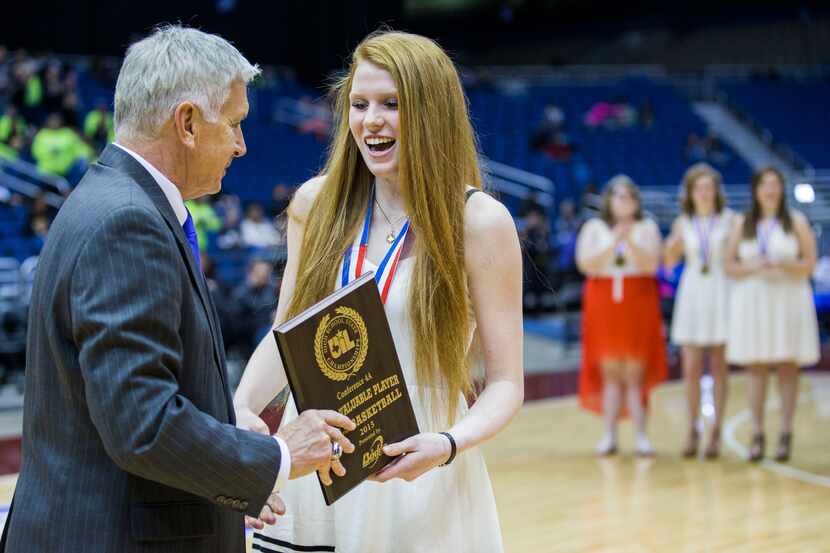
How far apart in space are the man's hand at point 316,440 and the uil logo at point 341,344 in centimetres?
7

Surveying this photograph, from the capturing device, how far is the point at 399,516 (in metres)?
2.06

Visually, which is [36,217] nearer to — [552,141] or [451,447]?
[451,447]

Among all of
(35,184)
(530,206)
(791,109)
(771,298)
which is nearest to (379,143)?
(771,298)

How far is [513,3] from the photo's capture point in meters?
23.0

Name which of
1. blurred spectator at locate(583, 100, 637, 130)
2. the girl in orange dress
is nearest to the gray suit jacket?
the girl in orange dress

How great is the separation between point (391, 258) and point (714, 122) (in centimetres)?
1798

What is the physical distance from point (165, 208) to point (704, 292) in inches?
221

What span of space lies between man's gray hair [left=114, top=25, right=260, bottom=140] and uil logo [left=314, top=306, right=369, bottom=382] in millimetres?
367

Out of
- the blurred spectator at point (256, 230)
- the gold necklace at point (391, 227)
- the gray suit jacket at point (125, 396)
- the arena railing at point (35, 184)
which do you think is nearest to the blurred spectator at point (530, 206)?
the blurred spectator at point (256, 230)

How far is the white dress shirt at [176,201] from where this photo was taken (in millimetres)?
1635

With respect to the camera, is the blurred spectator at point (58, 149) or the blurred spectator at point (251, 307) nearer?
the blurred spectator at point (251, 307)

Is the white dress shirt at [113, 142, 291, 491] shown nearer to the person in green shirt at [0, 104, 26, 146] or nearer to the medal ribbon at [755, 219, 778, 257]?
the medal ribbon at [755, 219, 778, 257]

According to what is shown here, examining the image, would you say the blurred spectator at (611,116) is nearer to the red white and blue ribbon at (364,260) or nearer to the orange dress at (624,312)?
the orange dress at (624,312)

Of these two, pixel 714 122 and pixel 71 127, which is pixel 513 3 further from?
pixel 71 127
